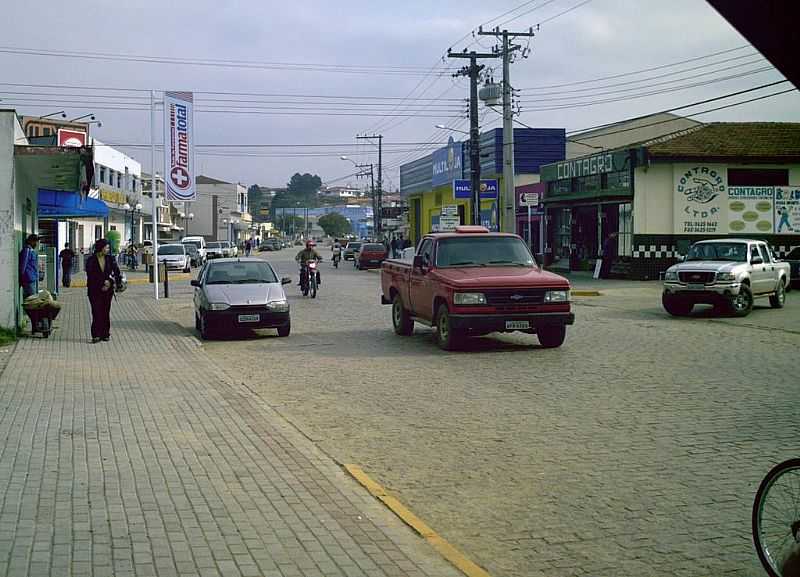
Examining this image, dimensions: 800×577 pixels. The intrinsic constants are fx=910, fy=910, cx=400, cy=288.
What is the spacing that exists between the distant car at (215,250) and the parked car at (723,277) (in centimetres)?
4226

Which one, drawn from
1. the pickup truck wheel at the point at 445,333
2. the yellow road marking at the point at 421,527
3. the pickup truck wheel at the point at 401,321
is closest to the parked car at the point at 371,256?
the pickup truck wheel at the point at 401,321

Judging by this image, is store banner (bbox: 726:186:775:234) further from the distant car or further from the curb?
the distant car

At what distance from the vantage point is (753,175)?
3459cm

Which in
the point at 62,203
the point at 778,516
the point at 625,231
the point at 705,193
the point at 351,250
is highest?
the point at 705,193

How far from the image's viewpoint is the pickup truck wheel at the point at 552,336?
14930 millimetres

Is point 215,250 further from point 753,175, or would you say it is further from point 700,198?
point 753,175

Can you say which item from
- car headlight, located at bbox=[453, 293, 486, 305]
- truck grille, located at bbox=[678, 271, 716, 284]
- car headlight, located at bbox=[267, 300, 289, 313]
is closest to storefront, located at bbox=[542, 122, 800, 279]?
truck grille, located at bbox=[678, 271, 716, 284]

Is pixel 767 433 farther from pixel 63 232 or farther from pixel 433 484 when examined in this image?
pixel 63 232

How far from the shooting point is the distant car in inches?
2382

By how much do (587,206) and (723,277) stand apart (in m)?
21.3

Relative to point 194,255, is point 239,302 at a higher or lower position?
lower

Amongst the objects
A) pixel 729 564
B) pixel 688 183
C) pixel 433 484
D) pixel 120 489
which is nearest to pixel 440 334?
pixel 433 484

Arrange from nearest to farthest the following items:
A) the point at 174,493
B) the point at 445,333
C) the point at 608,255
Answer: the point at 174,493, the point at 445,333, the point at 608,255

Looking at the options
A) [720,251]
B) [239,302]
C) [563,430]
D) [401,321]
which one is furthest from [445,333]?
[720,251]
